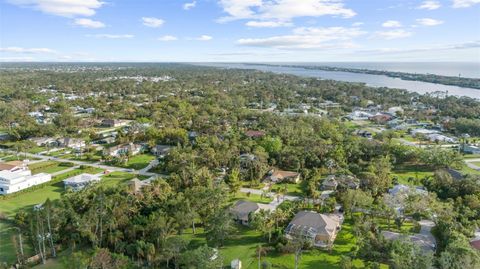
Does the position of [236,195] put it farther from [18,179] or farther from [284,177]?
[18,179]

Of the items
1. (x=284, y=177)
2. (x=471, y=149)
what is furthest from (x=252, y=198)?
(x=471, y=149)

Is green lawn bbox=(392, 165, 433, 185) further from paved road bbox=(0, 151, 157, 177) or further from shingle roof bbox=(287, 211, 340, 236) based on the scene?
paved road bbox=(0, 151, 157, 177)

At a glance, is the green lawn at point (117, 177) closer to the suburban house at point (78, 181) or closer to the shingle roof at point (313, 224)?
the suburban house at point (78, 181)

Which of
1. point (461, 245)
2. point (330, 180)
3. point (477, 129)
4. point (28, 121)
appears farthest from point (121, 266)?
point (477, 129)

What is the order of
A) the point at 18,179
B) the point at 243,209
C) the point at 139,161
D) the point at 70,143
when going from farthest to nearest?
the point at 70,143
the point at 139,161
the point at 18,179
the point at 243,209

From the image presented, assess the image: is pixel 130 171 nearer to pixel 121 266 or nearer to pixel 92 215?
pixel 92 215
